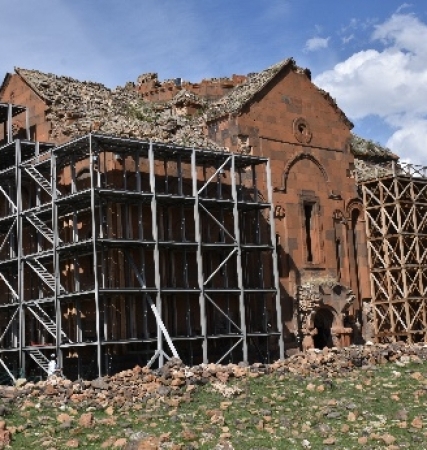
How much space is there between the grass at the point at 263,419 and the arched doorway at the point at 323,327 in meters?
10.8

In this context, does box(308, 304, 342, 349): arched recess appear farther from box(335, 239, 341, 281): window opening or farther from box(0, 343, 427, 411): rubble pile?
box(0, 343, 427, 411): rubble pile

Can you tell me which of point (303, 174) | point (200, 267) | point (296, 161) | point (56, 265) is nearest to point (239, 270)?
point (200, 267)

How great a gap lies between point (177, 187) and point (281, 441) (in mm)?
13814

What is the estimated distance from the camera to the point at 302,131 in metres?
31.0

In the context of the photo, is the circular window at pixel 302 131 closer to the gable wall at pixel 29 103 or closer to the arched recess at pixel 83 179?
the arched recess at pixel 83 179

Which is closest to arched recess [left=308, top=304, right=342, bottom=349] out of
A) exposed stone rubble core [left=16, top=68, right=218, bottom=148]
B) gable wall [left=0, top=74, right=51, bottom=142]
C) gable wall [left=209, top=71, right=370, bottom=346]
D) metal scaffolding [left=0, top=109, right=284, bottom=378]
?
gable wall [left=209, top=71, right=370, bottom=346]

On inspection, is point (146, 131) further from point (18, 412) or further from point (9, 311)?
point (18, 412)

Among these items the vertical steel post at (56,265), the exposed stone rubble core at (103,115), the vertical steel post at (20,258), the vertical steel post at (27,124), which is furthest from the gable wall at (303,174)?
the vertical steel post at (56,265)

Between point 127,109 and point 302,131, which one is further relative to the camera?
point 302,131

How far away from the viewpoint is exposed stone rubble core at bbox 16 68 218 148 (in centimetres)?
2692

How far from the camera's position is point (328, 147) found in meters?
31.8

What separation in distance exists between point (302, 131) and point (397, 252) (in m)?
6.46

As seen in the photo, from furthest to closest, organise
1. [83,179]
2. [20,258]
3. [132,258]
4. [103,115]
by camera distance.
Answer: [103,115] < [83,179] < [20,258] < [132,258]

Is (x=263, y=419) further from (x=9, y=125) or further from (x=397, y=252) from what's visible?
(x=397, y=252)
